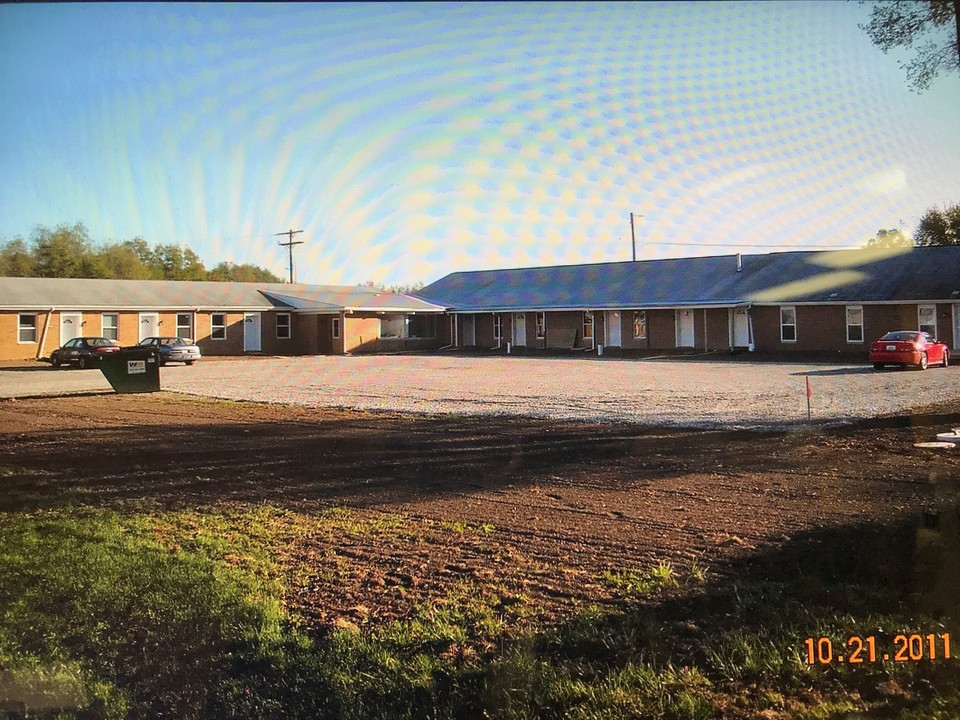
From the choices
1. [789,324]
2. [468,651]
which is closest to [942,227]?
[468,651]

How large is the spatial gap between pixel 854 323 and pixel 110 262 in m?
29.5

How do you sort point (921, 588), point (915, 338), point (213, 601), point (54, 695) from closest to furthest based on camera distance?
point (54, 695), point (921, 588), point (213, 601), point (915, 338)

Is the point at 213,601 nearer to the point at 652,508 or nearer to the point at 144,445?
the point at 652,508

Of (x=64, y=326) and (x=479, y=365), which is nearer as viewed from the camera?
(x=479, y=365)

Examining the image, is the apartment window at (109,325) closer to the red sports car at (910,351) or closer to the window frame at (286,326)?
the window frame at (286,326)

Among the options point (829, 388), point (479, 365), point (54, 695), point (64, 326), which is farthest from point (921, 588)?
point (64, 326)

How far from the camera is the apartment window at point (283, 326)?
4003cm

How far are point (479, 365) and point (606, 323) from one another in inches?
412

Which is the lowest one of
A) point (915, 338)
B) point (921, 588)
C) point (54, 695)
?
point (54, 695)

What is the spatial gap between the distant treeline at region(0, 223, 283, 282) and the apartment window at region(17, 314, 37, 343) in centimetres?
A: 245

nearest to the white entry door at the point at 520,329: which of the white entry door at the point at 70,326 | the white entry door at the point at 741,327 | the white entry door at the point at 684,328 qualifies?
the white entry door at the point at 684,328

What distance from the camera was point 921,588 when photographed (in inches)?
171

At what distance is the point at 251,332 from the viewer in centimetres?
3884
